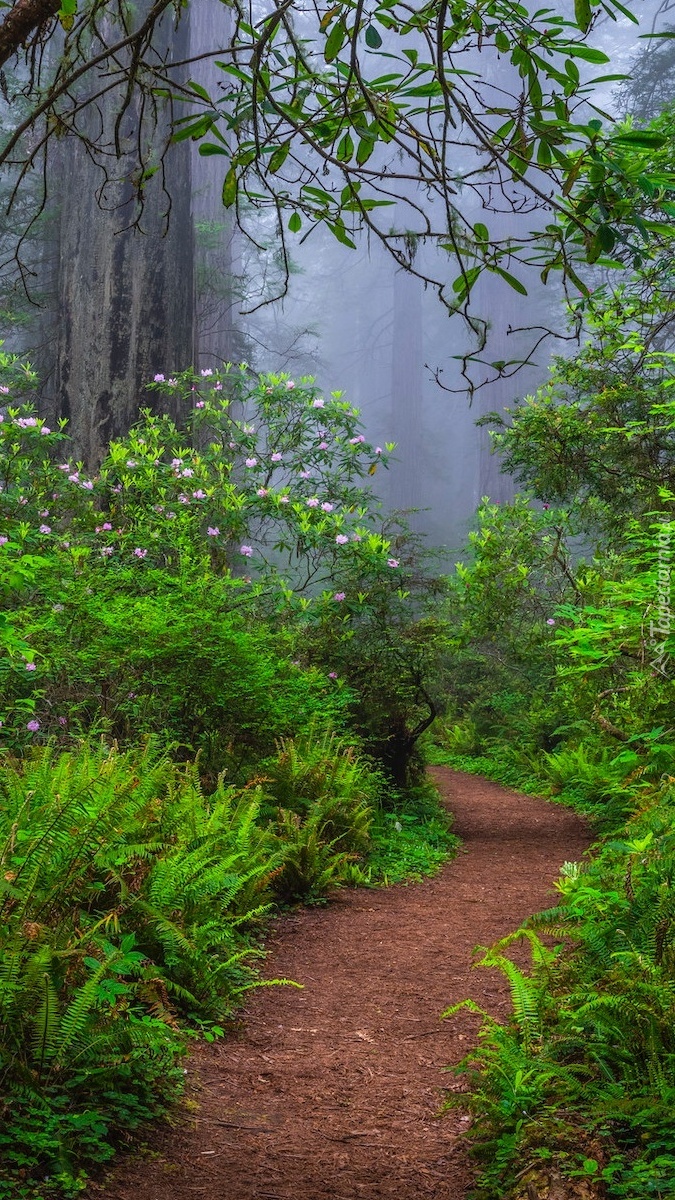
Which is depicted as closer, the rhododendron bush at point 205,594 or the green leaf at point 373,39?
the green leaf at point 373,39

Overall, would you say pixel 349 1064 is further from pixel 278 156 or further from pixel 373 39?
pixel 373 39

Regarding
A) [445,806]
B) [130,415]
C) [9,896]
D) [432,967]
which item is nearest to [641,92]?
[130,415]

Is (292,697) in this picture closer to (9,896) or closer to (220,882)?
(220,882)

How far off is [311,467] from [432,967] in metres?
6.14

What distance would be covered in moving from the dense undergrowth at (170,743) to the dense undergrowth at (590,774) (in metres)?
1.16

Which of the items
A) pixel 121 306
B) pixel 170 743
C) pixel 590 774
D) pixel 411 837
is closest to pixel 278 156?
pixel 170 743

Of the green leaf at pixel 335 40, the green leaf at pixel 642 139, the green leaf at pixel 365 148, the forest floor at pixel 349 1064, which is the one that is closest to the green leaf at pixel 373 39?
the green leaf at pixel 335 40

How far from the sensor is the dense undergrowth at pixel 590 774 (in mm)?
2633

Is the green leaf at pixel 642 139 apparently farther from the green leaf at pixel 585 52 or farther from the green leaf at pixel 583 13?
the green leaf at pixel 583 13

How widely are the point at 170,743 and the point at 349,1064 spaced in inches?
102

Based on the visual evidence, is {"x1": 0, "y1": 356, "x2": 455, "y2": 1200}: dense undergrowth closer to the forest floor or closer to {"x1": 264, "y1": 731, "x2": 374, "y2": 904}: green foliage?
{"x1": 264, "y1": 731, "x2": 374, "y2": 904}: green foliage

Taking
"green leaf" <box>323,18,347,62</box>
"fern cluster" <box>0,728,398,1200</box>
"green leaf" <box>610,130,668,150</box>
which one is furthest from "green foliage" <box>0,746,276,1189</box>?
"green leaf" <box>610,130,668,150</box>

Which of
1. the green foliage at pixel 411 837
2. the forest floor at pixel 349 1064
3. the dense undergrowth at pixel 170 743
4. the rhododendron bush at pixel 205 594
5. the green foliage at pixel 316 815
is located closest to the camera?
the forest floor at pixel 349 1064

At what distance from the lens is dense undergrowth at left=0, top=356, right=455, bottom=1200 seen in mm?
2920
